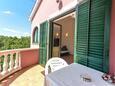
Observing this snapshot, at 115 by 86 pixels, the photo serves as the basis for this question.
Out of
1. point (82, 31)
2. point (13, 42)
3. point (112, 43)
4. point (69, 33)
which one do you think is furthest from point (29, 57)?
point (13, 42)

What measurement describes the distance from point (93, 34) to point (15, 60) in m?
3.49

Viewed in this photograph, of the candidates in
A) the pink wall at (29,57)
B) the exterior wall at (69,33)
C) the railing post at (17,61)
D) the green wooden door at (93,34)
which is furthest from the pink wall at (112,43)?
the exterior wall at (69,33)

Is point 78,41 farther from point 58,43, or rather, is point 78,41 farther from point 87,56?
point 58,43

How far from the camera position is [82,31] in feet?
7.72

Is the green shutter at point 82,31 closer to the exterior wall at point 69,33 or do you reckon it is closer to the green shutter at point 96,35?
the green shutter at point 96,35

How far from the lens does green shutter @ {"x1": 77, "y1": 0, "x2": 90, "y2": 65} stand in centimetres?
222

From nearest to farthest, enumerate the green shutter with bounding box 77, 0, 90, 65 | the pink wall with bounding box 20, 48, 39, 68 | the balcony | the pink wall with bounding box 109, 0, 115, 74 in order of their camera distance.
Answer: the pink wall with bounding box 109, 0, 115, 74, the green shutter with bounding box 77, 0, 90, 65, the balcony, the pink wall with bounding box 20, 48, 39, 68

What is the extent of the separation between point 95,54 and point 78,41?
576 millimetres

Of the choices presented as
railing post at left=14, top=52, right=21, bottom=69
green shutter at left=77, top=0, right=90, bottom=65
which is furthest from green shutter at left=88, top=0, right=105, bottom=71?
railing post at left=14, top=52, right=21, bottom=69

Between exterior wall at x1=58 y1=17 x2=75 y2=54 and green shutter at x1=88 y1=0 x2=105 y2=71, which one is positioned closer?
green shutter at x1=88 y1=0 x2=105 y2=71

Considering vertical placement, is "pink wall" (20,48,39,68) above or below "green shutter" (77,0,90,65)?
below

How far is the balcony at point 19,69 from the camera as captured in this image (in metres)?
3.33

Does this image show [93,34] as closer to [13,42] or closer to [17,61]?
[17,61]

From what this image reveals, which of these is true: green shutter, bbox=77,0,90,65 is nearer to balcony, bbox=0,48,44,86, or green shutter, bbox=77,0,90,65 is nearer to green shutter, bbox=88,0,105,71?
green shutter, bbox=88,0,105,71
